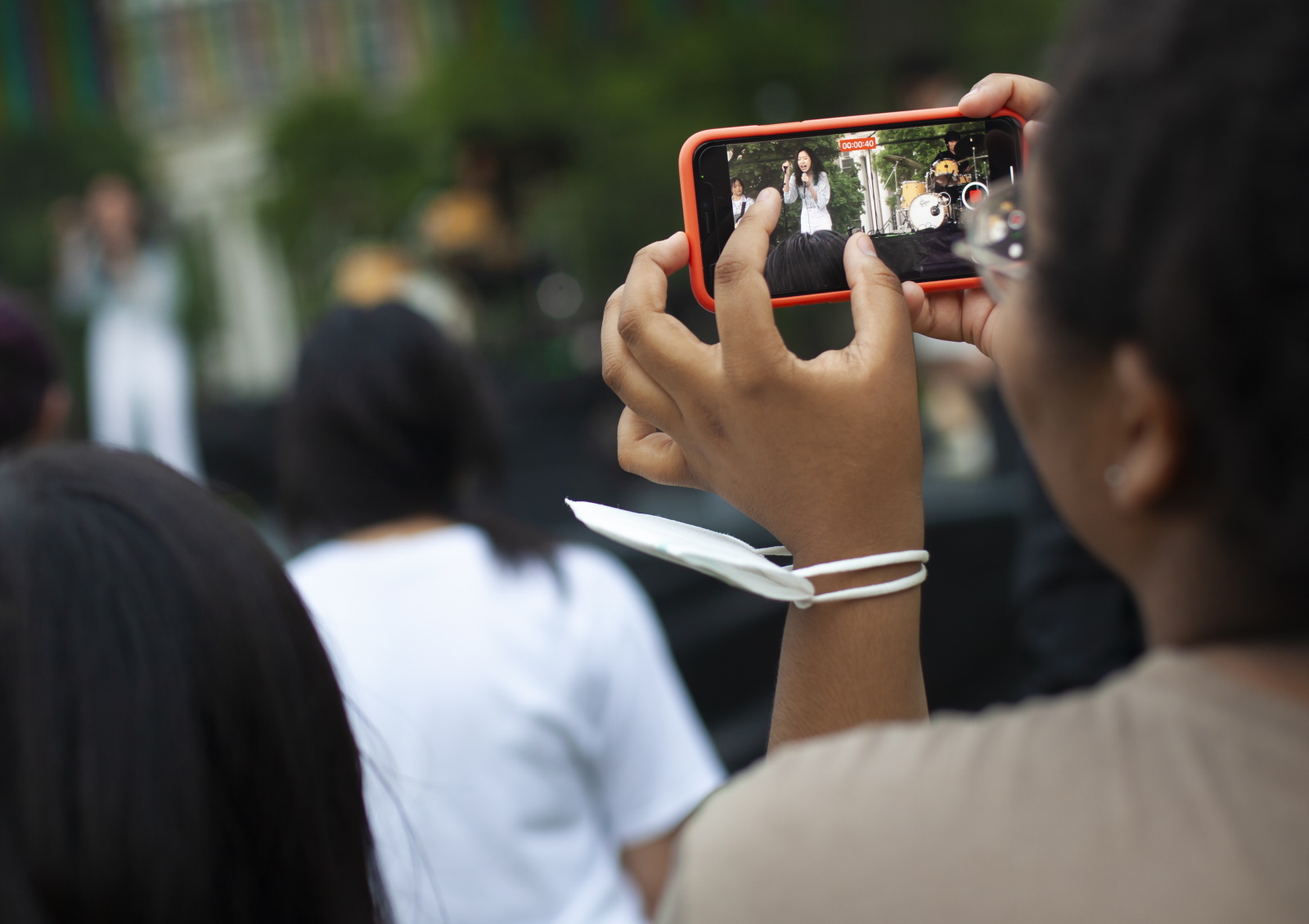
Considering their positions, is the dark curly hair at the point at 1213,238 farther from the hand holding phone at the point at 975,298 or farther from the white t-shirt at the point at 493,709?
the white t-shirt at the point at 493,709

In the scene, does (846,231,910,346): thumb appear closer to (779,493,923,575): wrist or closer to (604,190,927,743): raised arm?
(604,190,927,743): raised arm

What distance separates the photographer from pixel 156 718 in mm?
763

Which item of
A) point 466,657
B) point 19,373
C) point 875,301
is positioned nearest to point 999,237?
point 875,301

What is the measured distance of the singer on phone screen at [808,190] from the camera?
0.94 m

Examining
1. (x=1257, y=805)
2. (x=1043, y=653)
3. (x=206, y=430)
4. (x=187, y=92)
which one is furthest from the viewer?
(x=187, y=92)

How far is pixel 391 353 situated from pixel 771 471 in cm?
128

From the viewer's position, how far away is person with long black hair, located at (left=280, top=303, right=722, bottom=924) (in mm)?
1632

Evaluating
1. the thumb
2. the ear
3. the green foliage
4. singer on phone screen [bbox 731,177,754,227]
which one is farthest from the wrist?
the green foliage

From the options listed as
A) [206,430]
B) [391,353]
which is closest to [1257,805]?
[391,353]

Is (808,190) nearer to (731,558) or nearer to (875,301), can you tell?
(875,301)

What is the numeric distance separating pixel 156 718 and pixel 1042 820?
0.55 meters

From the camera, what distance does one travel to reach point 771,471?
0.74 meters

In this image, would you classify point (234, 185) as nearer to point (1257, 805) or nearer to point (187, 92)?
point (187, 92)

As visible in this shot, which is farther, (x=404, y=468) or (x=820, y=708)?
(x=404, y=468)
